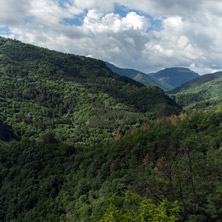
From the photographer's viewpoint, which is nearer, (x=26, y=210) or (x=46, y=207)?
(x=46, y=207)

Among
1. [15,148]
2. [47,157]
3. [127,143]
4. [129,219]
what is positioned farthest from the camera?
[15,148]

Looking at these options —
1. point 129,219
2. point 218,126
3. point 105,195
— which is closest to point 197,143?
point 218,126

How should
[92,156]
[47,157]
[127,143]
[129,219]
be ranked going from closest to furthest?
[129,219] → [127,143] → [92,156] → [47,157]

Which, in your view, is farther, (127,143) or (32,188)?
(32,188)

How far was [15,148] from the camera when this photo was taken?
123m

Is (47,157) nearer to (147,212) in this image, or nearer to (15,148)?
(15,148)

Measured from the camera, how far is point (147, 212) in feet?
66.7

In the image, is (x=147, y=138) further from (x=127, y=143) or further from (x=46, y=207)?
(x=46, y=207)

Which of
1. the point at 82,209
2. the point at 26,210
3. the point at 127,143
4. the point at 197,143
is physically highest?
the point at 197,143

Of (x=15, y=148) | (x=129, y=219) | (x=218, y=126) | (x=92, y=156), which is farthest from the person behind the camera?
(x=15, y=148)

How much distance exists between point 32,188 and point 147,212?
87.1 m

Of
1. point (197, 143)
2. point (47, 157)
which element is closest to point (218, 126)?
point (197, 143)

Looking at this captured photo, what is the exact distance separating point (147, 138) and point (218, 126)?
86.2 feet

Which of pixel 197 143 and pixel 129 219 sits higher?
pixel 197 143
